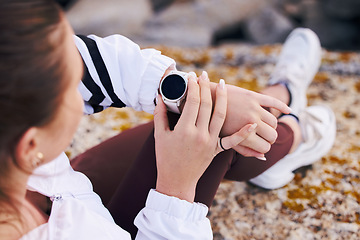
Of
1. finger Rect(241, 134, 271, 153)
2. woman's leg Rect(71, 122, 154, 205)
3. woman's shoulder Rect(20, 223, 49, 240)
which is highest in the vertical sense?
woman's shoulder Rect(20, 223, 49, 240)

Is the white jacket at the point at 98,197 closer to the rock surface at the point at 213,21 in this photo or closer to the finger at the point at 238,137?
the finger at the point at 238,137

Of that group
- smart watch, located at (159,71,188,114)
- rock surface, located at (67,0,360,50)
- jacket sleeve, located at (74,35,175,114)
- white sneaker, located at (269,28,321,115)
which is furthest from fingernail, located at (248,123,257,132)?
rock surface, located at (67,0,360,50)

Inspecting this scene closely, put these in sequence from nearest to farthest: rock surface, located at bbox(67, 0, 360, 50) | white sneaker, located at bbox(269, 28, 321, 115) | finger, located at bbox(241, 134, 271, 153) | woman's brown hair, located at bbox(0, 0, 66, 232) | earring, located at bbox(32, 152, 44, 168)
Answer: woman's brown hair, located at bbox(0, 0, 66, 232) → earring, located at bbox(32, 152, 44, 168) → finger, located at bbox(241, 134, 271, 153) → white sneaker, located at bbox(269, 28, 321, 115) → rock surface, located at bbox(67, 0, 360, 50)

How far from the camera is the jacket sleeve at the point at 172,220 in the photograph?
1.03 meters

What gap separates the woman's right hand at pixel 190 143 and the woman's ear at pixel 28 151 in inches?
14.8

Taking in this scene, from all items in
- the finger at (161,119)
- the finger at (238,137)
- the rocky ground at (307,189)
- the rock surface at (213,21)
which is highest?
the finger at (161,119)

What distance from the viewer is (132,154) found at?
148cm

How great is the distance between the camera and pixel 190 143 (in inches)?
41.4

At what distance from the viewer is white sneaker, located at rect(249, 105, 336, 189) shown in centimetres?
158

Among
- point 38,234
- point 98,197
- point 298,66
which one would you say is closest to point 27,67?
point 38,234

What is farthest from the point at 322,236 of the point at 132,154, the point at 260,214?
the point at 132,154

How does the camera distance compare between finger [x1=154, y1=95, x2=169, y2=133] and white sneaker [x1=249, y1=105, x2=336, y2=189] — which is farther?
white sneaker [x1=249, y1=105, x2=336, y2=189]

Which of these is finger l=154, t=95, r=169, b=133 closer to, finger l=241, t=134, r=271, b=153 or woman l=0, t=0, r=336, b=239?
woman l=0, t=0, r=336, b=239

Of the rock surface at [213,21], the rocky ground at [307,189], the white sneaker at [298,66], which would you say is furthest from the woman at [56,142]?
the rock surface at [213,21]
